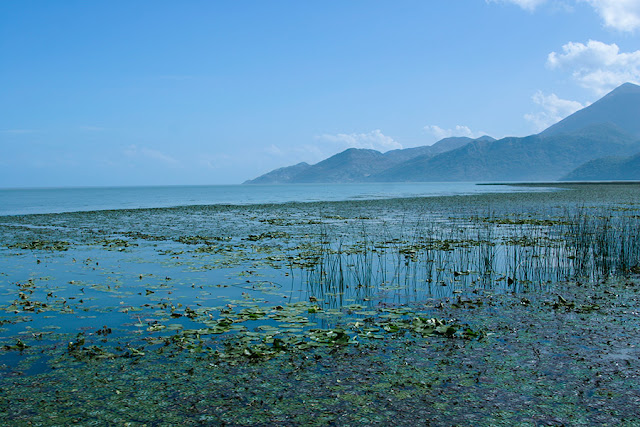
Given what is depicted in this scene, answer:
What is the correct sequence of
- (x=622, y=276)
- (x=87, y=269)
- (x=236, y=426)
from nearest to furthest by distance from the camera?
(x=236, y=426) → (x=622, y=276) → (x=87, y=269)

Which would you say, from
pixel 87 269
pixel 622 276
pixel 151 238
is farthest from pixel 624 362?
pixel 151 238

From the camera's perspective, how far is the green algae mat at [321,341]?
22.6 ft

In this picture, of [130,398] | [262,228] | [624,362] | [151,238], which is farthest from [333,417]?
[262,228]

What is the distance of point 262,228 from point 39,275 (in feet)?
54.0

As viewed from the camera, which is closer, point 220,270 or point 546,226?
point 220,270

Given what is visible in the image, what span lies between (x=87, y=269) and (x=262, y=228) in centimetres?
1500

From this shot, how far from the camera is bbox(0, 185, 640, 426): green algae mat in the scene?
6902 mm

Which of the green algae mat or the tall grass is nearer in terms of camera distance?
the green algae mat

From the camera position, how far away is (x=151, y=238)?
28.0 meters

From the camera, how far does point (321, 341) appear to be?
9.67 meters

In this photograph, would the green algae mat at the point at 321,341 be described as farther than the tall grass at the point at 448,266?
No

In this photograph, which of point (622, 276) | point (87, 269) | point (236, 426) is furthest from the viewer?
point (87, 269)

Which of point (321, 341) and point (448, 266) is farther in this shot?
point (448, 266)

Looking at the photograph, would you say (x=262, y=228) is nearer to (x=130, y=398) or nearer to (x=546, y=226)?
(x=546, y=226)
